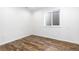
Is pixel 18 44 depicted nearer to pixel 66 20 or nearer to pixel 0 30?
pixel 0 30

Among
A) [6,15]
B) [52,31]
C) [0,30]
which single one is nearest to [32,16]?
[52,31]

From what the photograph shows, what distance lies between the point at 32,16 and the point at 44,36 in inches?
18.4

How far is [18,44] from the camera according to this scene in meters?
1.31

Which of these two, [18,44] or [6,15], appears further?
[6,15]

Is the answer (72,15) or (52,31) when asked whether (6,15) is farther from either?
(72,15)

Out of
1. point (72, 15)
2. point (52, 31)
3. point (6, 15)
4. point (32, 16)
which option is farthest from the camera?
point (72, 15)
